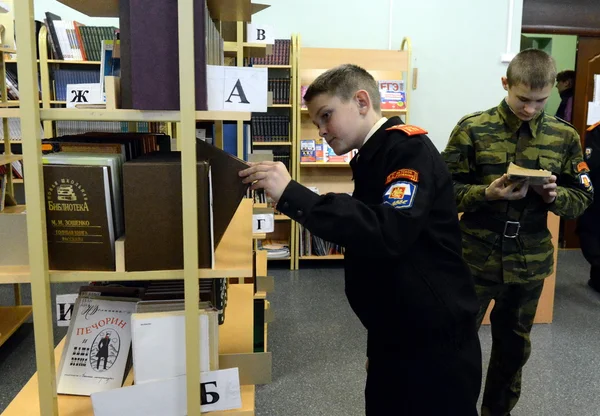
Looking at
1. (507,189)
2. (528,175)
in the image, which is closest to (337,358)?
(507,189)

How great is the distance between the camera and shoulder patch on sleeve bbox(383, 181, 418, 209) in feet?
3.79

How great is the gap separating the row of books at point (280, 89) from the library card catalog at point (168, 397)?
367 centimetres

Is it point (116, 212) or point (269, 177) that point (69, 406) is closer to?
point (116, 212)

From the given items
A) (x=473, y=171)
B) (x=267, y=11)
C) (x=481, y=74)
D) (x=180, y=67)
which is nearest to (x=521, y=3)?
(x=481, y=74)

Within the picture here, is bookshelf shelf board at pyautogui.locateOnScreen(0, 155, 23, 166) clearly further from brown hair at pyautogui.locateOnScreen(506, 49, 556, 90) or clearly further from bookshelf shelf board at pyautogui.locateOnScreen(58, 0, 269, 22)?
brown hair at pyautogui.locateOnScreen(506, 49, 556, 90)

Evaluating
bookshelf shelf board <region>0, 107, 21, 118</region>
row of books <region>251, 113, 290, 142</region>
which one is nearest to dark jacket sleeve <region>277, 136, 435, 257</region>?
bookshelf shelf board <region>0, 107, 21, 118</region>

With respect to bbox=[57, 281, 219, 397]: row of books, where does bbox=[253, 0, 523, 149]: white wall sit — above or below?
above

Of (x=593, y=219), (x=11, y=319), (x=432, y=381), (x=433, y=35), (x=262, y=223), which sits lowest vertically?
(x=11, y=319)

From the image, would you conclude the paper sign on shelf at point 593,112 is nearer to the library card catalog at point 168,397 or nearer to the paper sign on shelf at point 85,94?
the paper sign on shelf at point 85,94

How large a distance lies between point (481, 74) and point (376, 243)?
428 centimetres

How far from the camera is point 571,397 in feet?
8.46

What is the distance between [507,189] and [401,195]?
0.84m

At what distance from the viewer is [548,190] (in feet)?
6.30

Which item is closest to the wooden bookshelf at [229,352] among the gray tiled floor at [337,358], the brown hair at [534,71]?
the gray tiled floor at [337,358]
